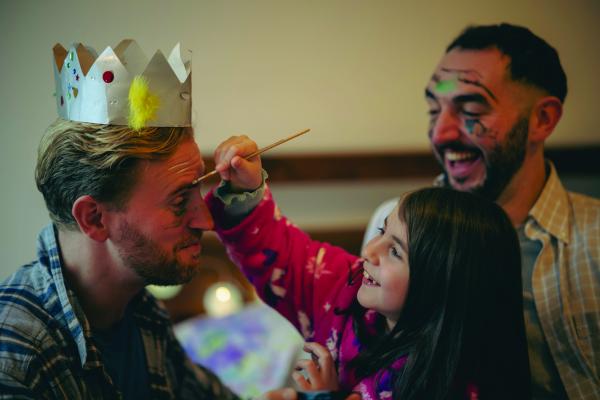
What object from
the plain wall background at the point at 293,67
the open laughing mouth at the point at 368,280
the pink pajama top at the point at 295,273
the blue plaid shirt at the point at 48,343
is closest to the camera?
the blue plaid shirt at the point at 48,343

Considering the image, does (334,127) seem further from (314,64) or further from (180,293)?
(180,293)

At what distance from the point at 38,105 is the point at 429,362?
1.22m

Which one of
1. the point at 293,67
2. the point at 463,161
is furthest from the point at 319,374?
the point at 293,67

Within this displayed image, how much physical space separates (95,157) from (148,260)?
0.23 meters

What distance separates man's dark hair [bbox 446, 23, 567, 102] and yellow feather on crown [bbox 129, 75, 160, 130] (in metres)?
0.87

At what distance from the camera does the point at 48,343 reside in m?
1.02

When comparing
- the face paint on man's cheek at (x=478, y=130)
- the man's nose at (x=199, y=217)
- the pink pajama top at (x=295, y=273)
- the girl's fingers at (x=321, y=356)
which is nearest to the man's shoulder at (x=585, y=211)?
the face paint on man's cheek at (x=478, y=130)

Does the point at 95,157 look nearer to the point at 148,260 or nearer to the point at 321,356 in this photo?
the point at 148,260

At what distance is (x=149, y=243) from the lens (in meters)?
1.12

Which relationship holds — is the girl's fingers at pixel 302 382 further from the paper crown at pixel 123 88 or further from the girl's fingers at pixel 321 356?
the paper crown at pixel 123 88

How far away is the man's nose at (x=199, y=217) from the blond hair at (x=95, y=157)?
0.13 metres

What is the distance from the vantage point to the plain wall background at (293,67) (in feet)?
5.12

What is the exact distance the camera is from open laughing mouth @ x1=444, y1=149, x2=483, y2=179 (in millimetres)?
1465

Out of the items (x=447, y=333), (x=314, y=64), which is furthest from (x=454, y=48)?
(x=447, y=333)
